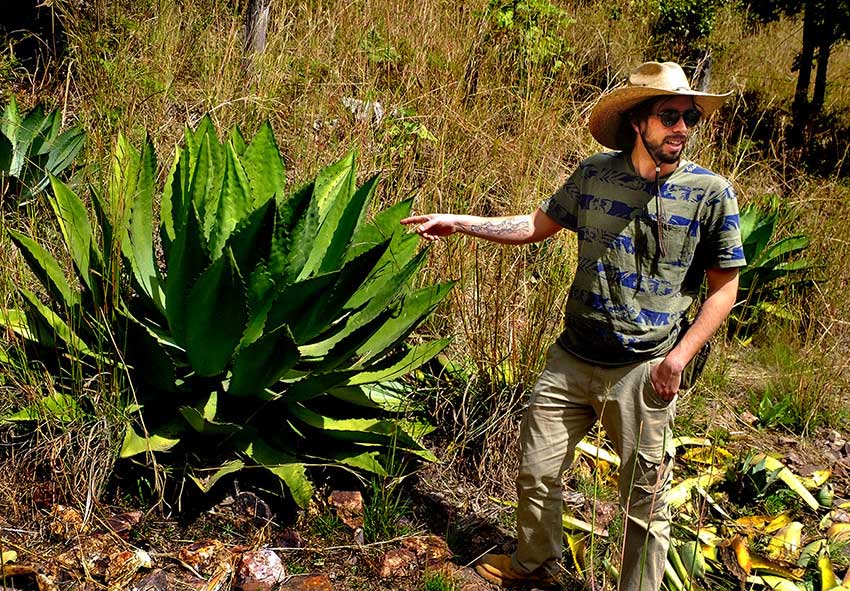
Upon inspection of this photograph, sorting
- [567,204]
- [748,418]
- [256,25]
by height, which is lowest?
[748,418]

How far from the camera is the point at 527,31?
653 cm

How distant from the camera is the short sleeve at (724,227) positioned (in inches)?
102

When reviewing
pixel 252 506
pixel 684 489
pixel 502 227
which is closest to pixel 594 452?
pixel 684 489

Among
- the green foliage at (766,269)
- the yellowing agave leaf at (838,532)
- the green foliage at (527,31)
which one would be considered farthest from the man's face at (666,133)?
the green foliage at (527,31)

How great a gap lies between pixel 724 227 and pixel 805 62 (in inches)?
280

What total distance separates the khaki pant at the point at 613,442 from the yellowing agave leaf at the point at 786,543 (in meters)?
0.81

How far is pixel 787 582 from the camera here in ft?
10.7

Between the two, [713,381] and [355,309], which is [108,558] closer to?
[355,309]

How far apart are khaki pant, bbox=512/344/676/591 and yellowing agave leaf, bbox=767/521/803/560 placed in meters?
0.81

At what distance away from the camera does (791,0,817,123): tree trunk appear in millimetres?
8484

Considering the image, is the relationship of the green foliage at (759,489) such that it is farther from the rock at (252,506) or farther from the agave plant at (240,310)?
the rock at (252,506)

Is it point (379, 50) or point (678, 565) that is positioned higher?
point (379, 50)

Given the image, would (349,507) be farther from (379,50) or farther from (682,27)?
(682,27)

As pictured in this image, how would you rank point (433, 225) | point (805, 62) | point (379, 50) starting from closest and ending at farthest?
point (433, 225) → point (379, 50) → point (805, 62)
